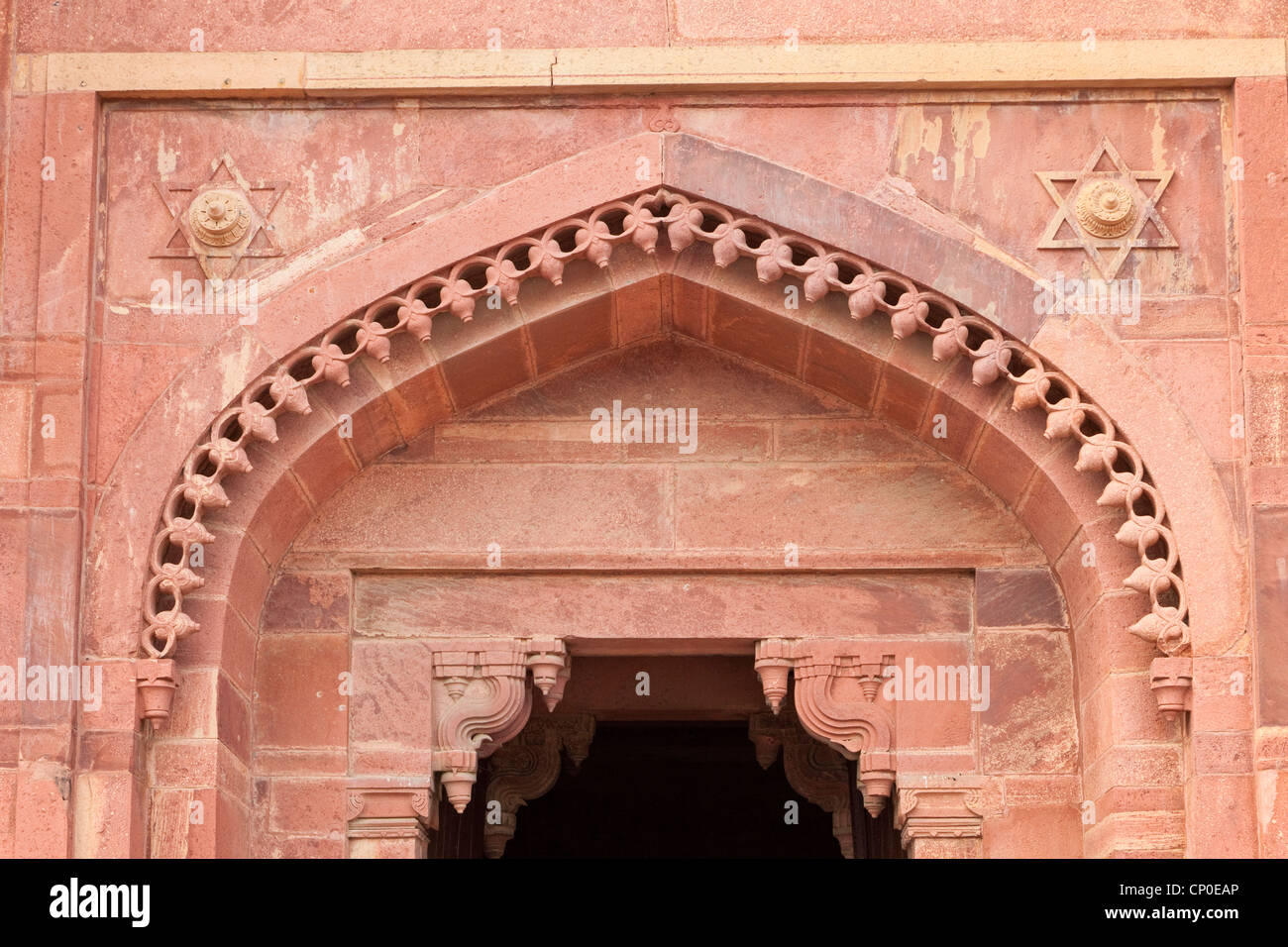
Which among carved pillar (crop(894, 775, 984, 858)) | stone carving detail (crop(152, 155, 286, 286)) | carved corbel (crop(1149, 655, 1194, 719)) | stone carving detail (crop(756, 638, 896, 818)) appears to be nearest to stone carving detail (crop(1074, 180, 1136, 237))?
carved corbel (crop(1149, 655, 1194, 719))

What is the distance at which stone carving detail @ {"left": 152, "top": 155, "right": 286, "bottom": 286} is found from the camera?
6789 mm

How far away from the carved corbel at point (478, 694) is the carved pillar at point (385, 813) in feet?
0.39

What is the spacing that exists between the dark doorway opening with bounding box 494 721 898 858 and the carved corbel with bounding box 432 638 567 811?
14.3 ft

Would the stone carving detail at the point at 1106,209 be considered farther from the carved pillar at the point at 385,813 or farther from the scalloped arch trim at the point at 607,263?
the carved pillar at the point at 385,813

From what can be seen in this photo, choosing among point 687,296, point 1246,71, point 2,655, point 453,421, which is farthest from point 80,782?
point 1246,71

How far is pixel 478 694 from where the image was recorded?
7004 millimetres

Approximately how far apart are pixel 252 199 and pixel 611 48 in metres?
1.16

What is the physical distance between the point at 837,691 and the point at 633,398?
1.12 metres

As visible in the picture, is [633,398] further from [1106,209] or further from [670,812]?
[670,812]

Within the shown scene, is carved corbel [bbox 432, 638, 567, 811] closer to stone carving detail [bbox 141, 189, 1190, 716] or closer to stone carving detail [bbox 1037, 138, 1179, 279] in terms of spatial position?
stone carving detail [bbox 141, 189, 1190, 716]

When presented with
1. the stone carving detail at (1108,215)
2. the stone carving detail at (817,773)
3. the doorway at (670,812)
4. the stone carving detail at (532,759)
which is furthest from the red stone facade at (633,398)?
the doorway at (670,812)

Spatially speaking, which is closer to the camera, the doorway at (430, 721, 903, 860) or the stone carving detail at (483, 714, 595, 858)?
the stone carving detail at (483, 714, 595, 858)

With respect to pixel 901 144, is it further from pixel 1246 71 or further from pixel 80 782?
pixel 80 782

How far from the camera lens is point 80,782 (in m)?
6.33
